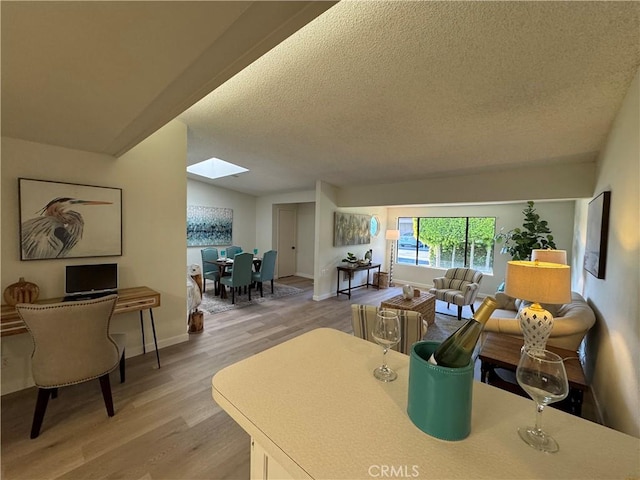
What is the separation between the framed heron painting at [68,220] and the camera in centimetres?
232

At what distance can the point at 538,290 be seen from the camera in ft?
A: 5.53

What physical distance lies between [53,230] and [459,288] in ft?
17.6

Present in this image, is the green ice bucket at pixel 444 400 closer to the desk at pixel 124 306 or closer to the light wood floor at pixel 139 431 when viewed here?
the light wood floor at pixel 139 431

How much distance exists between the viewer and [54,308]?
1693 millimetres

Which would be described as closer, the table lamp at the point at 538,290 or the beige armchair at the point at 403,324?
the table lamp at the point at 538,290

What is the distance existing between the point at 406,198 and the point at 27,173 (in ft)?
15.4

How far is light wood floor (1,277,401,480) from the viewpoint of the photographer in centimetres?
159

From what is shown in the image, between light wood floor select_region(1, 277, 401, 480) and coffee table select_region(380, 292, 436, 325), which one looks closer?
light wood floor select_region(1, 277, 401, 480)

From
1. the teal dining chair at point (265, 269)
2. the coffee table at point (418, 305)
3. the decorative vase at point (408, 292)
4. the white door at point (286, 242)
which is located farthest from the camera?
the white door at point (286, 242)

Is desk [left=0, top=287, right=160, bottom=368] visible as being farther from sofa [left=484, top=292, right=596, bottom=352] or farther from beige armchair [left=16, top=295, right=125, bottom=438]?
sofa [left=484, top=292, right=596, bottom=352]

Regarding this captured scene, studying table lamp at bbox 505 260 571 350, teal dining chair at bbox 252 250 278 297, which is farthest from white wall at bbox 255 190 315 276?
table lamp at bbox 505 260 571 350

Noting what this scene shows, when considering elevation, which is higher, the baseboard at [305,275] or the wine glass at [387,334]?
the wine glass at [387,334]

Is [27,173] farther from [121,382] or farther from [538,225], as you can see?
[538,225]
